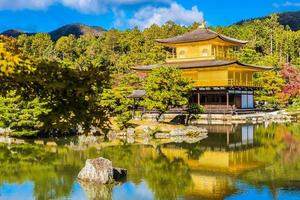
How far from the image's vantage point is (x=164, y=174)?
15867 millimetres

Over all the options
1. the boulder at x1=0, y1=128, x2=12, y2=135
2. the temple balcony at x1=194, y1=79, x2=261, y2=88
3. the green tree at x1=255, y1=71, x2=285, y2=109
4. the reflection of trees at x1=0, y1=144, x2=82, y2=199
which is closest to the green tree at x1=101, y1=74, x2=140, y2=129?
the reflection of trees at x1=0, y1=144, x2=82, y2=199

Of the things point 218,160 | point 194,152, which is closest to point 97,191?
point 218,160

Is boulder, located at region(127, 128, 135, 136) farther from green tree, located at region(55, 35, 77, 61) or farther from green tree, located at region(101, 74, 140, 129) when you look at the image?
green tree, located at region(55, 35, 77, 61)

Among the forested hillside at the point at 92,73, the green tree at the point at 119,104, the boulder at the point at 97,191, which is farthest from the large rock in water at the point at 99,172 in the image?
the green tree at the point at 119,104

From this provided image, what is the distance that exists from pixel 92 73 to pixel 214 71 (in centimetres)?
3608

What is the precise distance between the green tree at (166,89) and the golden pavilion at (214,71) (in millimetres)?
8156

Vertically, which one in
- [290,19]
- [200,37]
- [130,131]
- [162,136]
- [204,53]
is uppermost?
[290,19]

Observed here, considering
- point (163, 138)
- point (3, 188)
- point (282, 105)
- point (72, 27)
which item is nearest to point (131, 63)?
point (282, 105)

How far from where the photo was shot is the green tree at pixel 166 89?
2925 cm

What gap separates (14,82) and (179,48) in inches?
1621

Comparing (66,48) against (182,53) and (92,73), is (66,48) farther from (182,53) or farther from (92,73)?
(92,73)

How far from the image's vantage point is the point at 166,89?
1169 inches

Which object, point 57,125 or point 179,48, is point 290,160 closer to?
point 57,125

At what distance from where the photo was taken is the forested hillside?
221 inches
